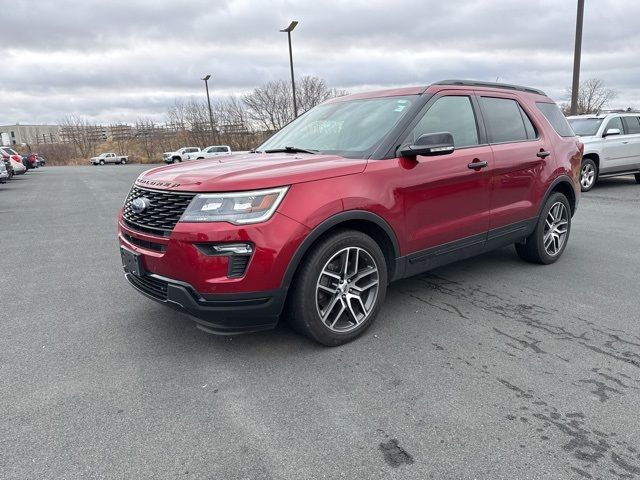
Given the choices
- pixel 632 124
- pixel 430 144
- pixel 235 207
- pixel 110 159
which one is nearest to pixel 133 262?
pixel 235 207

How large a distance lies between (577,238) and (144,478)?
631 centimetres

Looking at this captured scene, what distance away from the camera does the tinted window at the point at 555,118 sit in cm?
509

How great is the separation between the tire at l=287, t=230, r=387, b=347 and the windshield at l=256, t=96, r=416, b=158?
0.73 meters

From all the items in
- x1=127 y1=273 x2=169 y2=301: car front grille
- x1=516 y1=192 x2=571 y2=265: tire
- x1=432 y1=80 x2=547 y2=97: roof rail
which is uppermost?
x1=432 y1=80 x2=547 y2=97: roof rail

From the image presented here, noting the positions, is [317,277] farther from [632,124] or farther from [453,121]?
[632,124]

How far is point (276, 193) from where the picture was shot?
9.48 feet

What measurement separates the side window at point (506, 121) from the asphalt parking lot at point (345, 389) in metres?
1.43

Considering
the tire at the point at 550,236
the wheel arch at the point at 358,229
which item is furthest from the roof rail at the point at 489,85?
the wheel arch at the point at 358,229

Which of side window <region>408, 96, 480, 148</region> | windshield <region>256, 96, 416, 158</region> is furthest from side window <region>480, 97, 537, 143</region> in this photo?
windshield <region>256, 96, 416, 158</region>

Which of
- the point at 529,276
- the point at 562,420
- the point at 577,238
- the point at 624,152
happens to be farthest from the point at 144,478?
the point at 624,152

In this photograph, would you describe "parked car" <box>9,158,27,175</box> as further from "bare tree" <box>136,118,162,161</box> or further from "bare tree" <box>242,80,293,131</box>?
"bare tree" <box>136,118,162,161</box>

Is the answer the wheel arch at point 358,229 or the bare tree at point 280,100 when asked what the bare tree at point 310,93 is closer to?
the bare tree at point 280,100

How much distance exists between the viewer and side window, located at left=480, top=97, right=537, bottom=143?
4350 millimetres

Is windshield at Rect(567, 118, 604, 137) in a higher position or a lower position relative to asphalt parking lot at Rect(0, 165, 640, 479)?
higher
